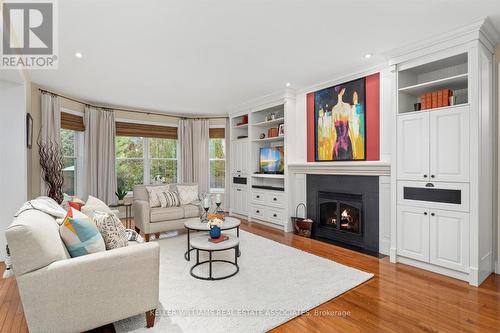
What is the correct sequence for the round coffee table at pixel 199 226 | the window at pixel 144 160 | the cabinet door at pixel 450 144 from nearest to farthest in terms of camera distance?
the cabinet door at pixel 450 144
the round coffee table at pixel 199 226
the window at pixel 144 160

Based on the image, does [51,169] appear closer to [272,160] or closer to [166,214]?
[166,214]

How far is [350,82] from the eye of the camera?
3996mm

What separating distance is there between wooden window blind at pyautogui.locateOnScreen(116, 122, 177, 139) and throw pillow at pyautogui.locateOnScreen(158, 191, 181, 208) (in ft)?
7.41

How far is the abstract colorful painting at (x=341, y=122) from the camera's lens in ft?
12.8

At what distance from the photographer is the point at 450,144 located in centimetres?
280

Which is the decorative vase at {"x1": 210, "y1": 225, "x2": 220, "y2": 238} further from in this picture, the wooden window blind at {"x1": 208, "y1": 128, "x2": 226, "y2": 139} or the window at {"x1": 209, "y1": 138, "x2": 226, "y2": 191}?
the wooden window blind at {"x1": 208, "y1": 128, "x2": 226, "y2": 139}

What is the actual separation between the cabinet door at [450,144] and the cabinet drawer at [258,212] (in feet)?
10.3

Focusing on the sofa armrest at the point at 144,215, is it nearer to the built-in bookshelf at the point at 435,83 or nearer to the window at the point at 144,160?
the window at the point at 144,160

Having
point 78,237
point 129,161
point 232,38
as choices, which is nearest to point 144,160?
point 129,161

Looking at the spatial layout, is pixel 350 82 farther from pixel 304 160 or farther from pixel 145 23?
pixel 145 23

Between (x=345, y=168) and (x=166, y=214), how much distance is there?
117 inches

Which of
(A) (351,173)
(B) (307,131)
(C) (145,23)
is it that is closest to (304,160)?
(B) (307,131)

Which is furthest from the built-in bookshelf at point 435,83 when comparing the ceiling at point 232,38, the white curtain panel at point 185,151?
the white curtain panel at point 185,151

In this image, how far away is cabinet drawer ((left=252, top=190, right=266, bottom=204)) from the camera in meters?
5.37
